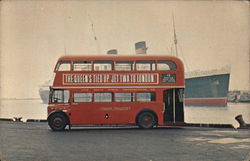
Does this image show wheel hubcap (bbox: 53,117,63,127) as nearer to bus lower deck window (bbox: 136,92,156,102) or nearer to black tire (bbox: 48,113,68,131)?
black tire (bbox: 48,113,68,131)

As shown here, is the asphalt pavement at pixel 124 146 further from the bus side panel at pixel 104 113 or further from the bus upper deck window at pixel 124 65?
the bus upper deck window at pixel 124 65

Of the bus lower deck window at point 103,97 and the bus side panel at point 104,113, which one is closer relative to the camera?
the bus side panel at point 104,113

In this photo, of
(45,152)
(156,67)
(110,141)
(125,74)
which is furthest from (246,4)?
(45,152)

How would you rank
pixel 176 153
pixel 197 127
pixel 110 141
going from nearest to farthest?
1. pixel 176 153
2. pixel 110 141
3. pixel 197 127

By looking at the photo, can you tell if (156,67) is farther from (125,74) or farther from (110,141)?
(110,141)

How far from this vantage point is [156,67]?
11.8m

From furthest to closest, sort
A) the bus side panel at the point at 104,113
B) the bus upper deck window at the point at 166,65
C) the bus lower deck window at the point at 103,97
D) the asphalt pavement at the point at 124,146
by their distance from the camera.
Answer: the bus upper deck window at the point at 166,65, the bus lower deck window at the point at 103,97, the bus side panel at the point at 104,113, the asphalt pavement at the point at 124,146

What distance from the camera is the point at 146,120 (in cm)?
1192

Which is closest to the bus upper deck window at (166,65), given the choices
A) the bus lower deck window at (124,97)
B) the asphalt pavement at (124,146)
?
the bus lower deck window at (124,97)

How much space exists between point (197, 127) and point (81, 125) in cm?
529

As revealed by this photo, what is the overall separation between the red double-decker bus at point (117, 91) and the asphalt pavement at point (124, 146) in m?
0.71

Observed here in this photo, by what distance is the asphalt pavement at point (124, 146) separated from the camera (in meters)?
7.67

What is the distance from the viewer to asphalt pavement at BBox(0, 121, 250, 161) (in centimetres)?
767

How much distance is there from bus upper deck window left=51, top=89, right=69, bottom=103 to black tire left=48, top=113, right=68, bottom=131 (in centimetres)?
58
